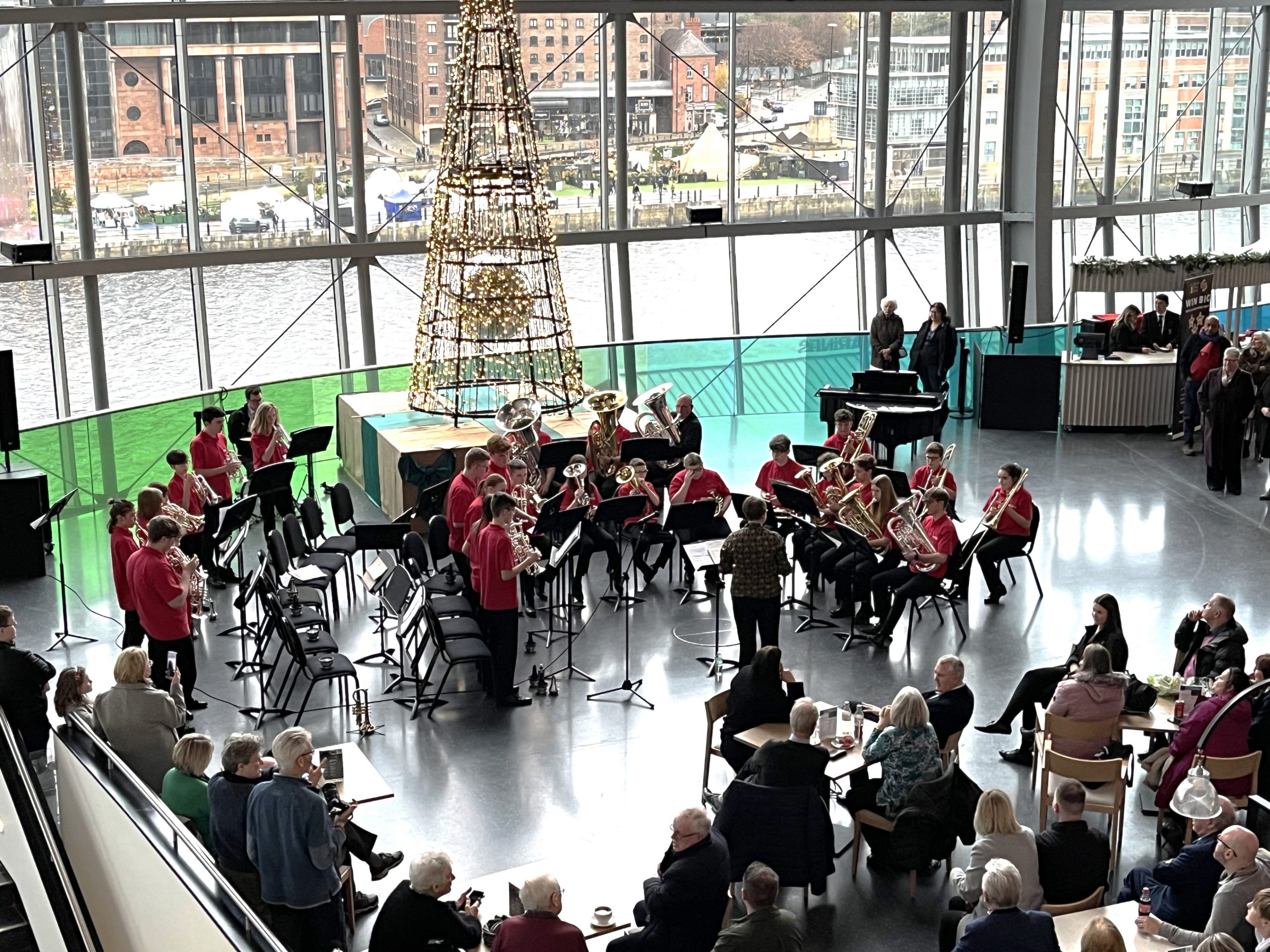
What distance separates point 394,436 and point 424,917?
8.76 meters

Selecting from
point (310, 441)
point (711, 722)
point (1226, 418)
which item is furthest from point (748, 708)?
point (1226, 418)

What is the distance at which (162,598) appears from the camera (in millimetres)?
9750

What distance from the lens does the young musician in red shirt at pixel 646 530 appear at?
12273 mm

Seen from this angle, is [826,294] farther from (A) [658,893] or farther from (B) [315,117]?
(A) [658,893]

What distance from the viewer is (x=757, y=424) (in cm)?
1789

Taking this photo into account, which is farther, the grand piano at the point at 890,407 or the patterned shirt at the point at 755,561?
the grand piano at the point at 890,407

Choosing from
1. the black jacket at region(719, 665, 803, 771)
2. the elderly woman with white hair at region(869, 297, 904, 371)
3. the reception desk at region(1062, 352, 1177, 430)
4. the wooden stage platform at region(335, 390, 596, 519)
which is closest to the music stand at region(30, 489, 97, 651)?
the wooden stage platform at region(335, 390, 596, 519)

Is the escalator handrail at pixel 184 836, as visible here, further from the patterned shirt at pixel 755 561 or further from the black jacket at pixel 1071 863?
the patterned shirt at pixel 755 561

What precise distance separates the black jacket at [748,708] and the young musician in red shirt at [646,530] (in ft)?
11.2

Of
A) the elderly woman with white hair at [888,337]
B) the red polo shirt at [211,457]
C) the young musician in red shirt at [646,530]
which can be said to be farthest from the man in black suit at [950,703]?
the elderly woman with white hair at [888,337]

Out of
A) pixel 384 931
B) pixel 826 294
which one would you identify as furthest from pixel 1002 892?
pixel 826 294

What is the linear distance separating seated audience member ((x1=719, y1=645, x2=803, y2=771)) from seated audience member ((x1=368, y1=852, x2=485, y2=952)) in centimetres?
265

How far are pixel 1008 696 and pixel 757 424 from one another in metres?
7.70

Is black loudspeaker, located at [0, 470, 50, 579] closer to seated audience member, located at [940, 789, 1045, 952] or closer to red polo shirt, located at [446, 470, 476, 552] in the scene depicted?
red polo shirt, located at [446, 470, 476, 552]
